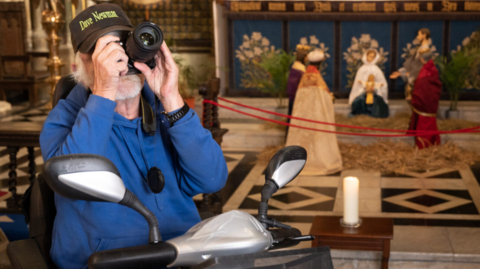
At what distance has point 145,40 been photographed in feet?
4.49

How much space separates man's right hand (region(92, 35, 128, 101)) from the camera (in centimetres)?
142

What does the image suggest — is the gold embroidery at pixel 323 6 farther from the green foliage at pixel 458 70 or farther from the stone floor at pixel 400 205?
the stone floor at pixel 400 205

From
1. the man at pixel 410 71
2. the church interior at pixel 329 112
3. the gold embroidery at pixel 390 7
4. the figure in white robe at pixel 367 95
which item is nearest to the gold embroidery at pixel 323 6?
the church interior at pixel 329 112

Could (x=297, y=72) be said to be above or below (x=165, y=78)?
below

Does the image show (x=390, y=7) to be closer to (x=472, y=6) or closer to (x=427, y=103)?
(x=472, y=6)

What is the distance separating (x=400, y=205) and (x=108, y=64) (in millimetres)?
3620

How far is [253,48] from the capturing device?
8.81 m

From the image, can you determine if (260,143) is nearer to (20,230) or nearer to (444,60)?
(444,60)

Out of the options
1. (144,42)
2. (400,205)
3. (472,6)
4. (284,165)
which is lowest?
(400,205)

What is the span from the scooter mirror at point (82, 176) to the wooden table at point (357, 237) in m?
2.08

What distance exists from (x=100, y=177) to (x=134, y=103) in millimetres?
822

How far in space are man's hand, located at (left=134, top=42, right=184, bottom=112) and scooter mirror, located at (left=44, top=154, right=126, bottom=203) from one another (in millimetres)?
572

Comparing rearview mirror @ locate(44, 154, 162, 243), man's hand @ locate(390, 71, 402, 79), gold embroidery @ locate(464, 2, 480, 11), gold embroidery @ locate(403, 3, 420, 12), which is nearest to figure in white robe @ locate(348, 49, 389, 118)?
man's hand @ locate(390, 71, 402, 79)

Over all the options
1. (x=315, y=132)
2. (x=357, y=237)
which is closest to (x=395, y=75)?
(x=315, y=132)
